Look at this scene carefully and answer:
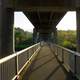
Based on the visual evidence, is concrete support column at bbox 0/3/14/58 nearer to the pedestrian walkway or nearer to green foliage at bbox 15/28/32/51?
the pedestrian walkway

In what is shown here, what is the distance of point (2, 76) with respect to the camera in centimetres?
915

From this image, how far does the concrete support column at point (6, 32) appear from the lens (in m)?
27.6

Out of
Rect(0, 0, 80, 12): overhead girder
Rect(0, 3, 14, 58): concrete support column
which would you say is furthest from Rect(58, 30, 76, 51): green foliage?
Rect(0, 3, 14, 58): concrete support column

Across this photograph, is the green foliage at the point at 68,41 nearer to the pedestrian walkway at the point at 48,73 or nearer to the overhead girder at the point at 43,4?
the overhead girder at the point at 43,4

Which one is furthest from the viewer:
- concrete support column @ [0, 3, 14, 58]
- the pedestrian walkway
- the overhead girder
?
the overhead girder

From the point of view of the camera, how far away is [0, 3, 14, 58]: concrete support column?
90.6 ft

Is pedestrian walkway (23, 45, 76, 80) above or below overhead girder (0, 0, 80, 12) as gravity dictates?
below

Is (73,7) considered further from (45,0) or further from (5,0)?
(5,0)

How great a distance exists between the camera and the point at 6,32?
2825 cm

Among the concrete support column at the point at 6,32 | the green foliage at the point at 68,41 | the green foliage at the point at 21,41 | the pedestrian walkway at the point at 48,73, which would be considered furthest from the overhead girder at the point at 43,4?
the green foliage at the point at 21,41

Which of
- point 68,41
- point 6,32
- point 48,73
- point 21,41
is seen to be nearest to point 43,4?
point 6,32

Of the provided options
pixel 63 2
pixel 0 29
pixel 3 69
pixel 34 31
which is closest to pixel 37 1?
pixel 63 2

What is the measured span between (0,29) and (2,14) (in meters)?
1.49

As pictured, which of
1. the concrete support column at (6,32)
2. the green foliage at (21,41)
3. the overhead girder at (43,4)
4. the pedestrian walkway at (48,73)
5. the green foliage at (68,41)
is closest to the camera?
the pedestrian walkway at (48,73)
